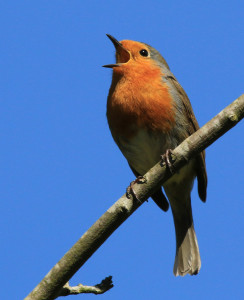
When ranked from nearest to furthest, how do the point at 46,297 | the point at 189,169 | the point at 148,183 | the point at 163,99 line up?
1. the point at 46,297
2. the point at 148,183
3. the point at 163,99
4. the point at 189,169

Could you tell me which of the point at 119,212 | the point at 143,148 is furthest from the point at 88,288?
the point at 143,148

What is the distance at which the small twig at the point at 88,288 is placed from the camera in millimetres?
3723

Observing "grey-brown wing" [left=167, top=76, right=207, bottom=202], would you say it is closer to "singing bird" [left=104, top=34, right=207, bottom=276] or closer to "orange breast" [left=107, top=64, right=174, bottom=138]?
"singing bird" [left=104, top=34, right=207, bottom=276]

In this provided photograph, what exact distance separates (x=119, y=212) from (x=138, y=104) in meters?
2.07

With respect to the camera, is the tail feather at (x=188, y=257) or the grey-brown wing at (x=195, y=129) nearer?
the grey-brown wing at (x=195, y=129)

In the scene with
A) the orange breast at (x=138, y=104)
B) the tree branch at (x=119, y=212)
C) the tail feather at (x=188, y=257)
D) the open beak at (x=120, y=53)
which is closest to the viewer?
the tree branch at (x=119, y=212)

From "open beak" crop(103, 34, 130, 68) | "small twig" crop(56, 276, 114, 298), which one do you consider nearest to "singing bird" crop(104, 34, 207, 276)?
"open beak" crop(103, 34, 130, 68)

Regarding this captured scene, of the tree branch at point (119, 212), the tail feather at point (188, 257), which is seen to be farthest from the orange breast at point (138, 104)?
the tail feather at point (188, 257)

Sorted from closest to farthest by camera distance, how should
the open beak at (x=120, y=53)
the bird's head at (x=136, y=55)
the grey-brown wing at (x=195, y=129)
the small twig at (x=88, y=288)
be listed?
1. the small twig at (x=88, y=288)
2. the grey-brown wing at (x=195, y=129)
3. the bird's head at (x=136, y=55)
4. the open beak at (x=120, y=53)

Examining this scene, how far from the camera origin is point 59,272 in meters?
3.43

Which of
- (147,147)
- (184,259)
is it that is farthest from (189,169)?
(184,259)

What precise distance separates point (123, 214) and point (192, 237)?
321 cm

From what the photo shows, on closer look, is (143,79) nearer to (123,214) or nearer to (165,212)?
(165,212)

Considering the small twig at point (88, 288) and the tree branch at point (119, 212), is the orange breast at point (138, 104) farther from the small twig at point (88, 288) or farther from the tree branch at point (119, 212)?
the small twig at point (88, 288)
